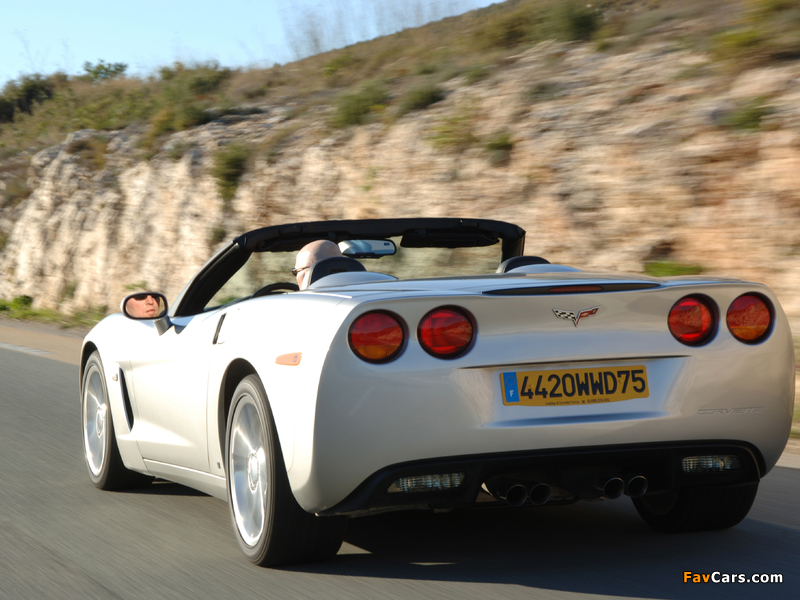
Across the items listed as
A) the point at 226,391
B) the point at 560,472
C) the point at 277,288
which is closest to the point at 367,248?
the point at 277,288

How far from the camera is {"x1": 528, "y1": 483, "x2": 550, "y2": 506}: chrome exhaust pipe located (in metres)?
3.35

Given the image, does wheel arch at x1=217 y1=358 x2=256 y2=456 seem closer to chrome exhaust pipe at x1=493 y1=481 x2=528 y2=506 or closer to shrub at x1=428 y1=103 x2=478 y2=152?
chrome exhaust pipe at x1=493 y1=481 x2=528 y2=506

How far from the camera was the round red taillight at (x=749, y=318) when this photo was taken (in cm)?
354

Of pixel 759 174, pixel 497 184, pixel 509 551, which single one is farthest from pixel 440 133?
pixel 509 551

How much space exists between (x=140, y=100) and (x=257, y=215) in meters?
11.5

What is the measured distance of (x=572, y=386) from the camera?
330 centimetres

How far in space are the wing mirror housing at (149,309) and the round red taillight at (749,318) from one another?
2509mm

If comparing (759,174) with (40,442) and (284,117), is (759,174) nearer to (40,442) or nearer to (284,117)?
(40,442)

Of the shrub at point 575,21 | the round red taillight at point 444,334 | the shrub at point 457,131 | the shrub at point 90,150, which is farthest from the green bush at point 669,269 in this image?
the shrub at point 90,150

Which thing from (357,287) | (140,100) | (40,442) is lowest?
(40,442)

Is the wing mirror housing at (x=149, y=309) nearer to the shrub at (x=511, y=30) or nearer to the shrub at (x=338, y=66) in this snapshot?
the shrub at (x=511, y=30)

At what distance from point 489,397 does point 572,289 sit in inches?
19.4

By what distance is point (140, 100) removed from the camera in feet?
93.0

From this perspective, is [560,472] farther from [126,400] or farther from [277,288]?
[126,400]
